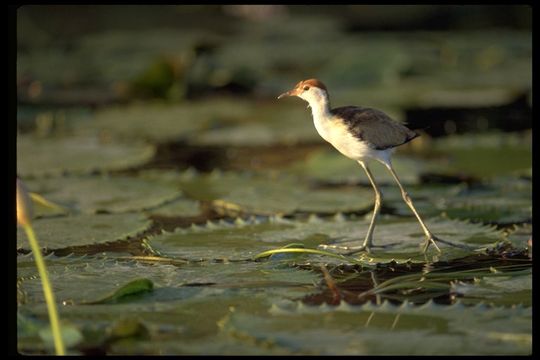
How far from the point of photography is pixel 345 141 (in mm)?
4230

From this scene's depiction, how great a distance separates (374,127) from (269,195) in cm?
139

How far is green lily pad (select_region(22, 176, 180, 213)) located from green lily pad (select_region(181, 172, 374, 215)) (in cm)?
24

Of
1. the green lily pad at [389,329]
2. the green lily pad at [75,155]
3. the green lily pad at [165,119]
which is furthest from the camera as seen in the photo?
the green lily pad at [165,119]

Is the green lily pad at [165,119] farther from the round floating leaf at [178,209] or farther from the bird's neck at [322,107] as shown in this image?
the bird's neck at [322,107]

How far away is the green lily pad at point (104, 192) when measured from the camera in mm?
5332

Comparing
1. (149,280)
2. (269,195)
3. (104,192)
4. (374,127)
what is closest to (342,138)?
(374,127)

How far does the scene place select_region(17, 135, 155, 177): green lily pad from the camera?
20.7 ft

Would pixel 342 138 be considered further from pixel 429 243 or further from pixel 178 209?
pixel 178 209

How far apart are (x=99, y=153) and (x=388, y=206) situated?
2308mm

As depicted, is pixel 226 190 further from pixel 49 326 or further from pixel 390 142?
pixel 49 326

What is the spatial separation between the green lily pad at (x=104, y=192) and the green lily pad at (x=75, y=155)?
28cm

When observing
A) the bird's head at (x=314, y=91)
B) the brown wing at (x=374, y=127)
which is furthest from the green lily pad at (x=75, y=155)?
the brown wing at (x=374, y=127)

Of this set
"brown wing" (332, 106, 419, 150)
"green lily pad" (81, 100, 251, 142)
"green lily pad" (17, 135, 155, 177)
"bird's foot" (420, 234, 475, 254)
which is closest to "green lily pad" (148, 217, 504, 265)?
"bird's foot" (420, 234, 475, 254)

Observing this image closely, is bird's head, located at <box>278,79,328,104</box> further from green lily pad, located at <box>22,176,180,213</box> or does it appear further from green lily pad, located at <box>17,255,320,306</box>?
green lily pad, located at <box>22,176,180,213</box>
